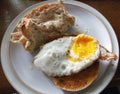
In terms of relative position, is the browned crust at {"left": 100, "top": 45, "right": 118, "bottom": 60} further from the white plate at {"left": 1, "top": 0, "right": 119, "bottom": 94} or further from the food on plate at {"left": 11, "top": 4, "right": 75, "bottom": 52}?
the food on plate at {"left": 11, "top": 4, "right": 75, "bottom": 52}

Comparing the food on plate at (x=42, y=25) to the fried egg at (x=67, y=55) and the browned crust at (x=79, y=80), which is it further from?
the browned crust at (x=79, y=80)

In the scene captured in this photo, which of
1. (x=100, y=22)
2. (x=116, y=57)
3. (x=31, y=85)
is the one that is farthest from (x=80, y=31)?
(x=31, y=85)

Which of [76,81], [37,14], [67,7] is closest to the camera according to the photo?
[76,81]

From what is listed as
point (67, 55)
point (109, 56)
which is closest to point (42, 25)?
point (67, 55)

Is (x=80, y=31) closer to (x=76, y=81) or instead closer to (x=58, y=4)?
(x=58, y=4)

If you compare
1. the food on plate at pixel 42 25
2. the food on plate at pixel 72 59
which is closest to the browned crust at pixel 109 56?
the food on plate at pixel 72 59
